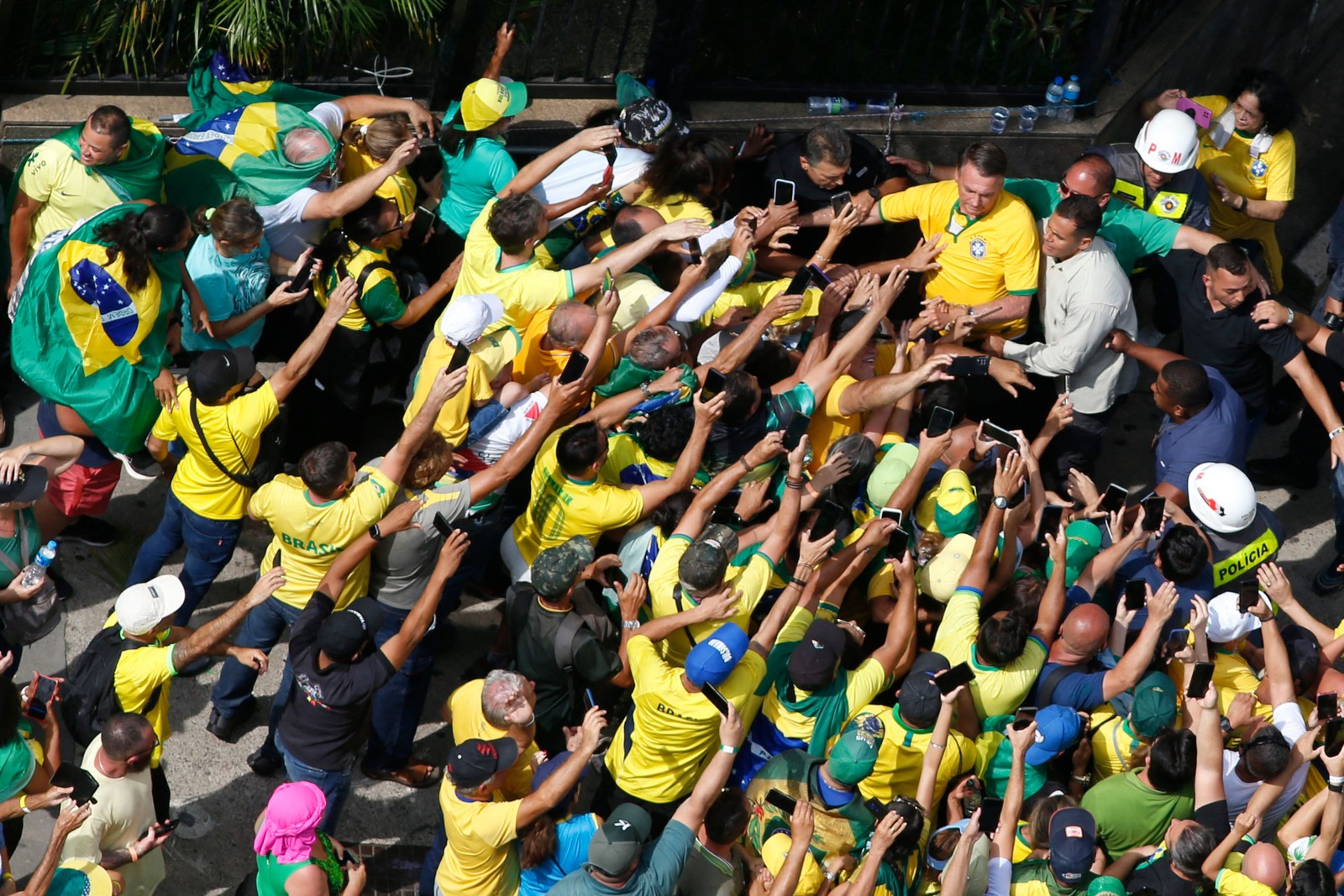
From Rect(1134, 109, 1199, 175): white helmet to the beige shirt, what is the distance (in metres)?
5.92

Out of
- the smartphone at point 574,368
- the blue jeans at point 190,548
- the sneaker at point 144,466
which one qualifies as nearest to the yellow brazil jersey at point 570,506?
the smartphone at point 574,368

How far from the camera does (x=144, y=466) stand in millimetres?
8188

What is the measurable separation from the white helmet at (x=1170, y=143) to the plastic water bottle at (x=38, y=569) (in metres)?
5.87

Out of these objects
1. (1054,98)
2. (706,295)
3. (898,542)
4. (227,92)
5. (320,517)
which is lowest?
(320,517)

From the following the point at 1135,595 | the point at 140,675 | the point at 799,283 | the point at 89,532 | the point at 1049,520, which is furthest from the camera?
the point at 89,532

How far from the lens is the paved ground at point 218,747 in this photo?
6.85 meters

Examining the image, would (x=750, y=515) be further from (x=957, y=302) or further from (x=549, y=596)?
(x=957, y=302)

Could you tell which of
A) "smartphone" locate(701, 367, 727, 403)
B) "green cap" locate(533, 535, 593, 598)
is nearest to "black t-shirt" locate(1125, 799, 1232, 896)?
"green cap" locate(533, 535, 593, 598)

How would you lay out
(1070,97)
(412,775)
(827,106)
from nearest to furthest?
(412,775) → (827,106) → (1070,97)

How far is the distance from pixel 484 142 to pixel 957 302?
2614 mm

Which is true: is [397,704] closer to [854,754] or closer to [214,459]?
[214,459]

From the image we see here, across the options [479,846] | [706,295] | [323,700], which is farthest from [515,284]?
[479,846]

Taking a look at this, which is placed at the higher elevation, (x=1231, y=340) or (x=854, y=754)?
(x=1231, y=340)

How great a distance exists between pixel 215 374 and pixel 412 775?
2.04m
